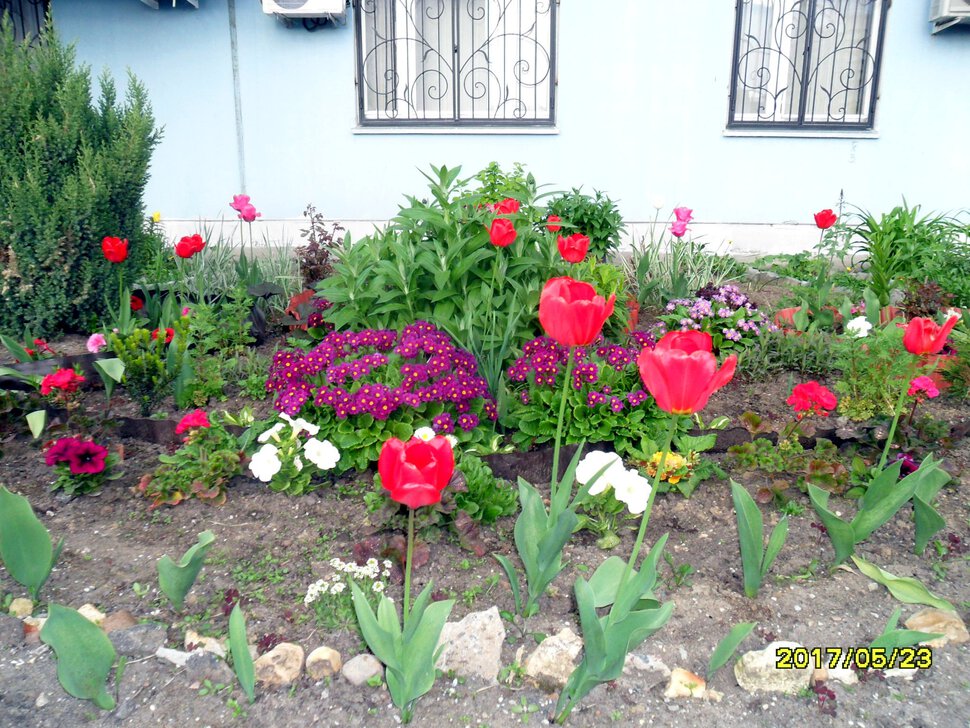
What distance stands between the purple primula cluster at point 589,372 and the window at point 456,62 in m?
3.94

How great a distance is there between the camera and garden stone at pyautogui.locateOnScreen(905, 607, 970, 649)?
2.04m

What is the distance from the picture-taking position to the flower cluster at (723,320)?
12.5 feet

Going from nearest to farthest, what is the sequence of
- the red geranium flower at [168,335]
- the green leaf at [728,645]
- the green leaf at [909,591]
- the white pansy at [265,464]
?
the green leaf at [728,645]
the green leaf at [909,591]
the white pansy at [265,464]
the red geranium flower at [168,335]

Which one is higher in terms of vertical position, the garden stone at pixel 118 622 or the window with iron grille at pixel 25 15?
the window with iron grille at pixel 25 15

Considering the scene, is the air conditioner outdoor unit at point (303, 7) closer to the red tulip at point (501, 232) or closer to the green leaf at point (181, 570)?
the red tulip at point (501, 232)

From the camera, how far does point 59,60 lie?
3.88m

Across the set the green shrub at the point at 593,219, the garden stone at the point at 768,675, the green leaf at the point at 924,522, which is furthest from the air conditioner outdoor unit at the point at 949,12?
the garden stone at the point at 768,675

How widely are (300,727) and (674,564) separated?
1.18 metres

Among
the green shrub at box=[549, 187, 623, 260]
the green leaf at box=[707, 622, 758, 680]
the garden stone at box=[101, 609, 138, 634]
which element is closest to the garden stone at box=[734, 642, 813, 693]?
the green leaf at box=[707, 622, 758, 680]

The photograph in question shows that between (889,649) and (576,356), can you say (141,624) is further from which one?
(889,649)

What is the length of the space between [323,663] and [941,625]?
1.62 meters

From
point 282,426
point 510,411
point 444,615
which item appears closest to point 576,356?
point 510,411

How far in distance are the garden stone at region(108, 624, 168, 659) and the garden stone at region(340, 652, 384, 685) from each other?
491mm

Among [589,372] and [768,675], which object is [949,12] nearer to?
[589,372]
